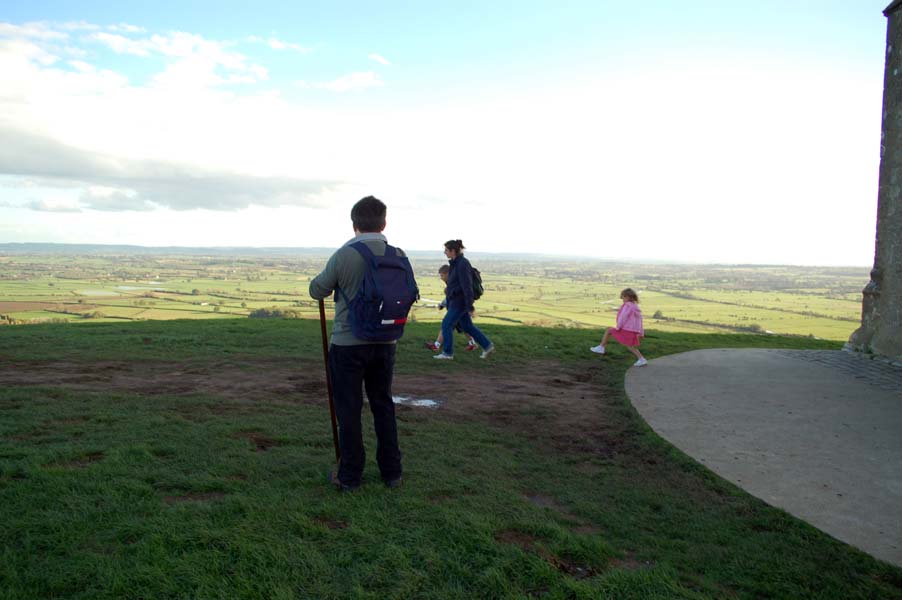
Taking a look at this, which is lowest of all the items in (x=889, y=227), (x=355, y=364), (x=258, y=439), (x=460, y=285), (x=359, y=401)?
(x=258, y=439)

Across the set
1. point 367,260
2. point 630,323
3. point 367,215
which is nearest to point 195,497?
point 367,260

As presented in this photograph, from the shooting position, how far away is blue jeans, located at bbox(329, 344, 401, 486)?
436 cm

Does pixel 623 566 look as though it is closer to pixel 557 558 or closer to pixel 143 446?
pixel 557 558

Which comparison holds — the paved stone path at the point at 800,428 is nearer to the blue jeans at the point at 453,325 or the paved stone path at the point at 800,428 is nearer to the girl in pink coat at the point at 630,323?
the girl in pink coat at the point at 630,323

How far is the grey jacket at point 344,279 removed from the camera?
4.28m

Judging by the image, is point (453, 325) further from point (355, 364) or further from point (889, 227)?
point (889, 227)

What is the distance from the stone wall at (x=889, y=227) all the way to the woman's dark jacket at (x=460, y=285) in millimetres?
7933

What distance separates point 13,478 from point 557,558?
3.77 meters

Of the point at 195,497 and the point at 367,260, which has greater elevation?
the point at 367,260

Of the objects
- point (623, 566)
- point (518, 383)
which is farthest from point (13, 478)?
point (518, 383)

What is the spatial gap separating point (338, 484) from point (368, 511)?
0.58 metres

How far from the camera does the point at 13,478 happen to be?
427 cm

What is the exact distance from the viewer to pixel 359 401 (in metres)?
4.45

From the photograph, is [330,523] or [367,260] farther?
[367,260]
